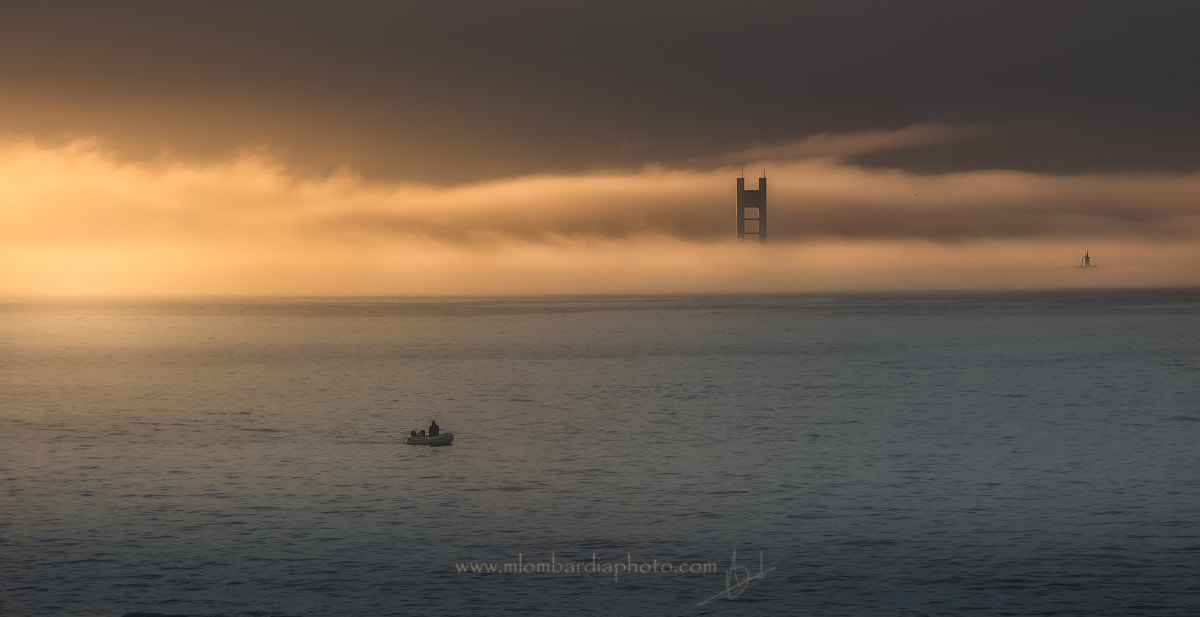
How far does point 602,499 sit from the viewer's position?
→ 3378 centimetres

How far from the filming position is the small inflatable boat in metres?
44.6

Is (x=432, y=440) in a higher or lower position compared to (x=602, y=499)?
higher

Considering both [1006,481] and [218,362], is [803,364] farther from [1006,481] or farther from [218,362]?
[1006,481]
